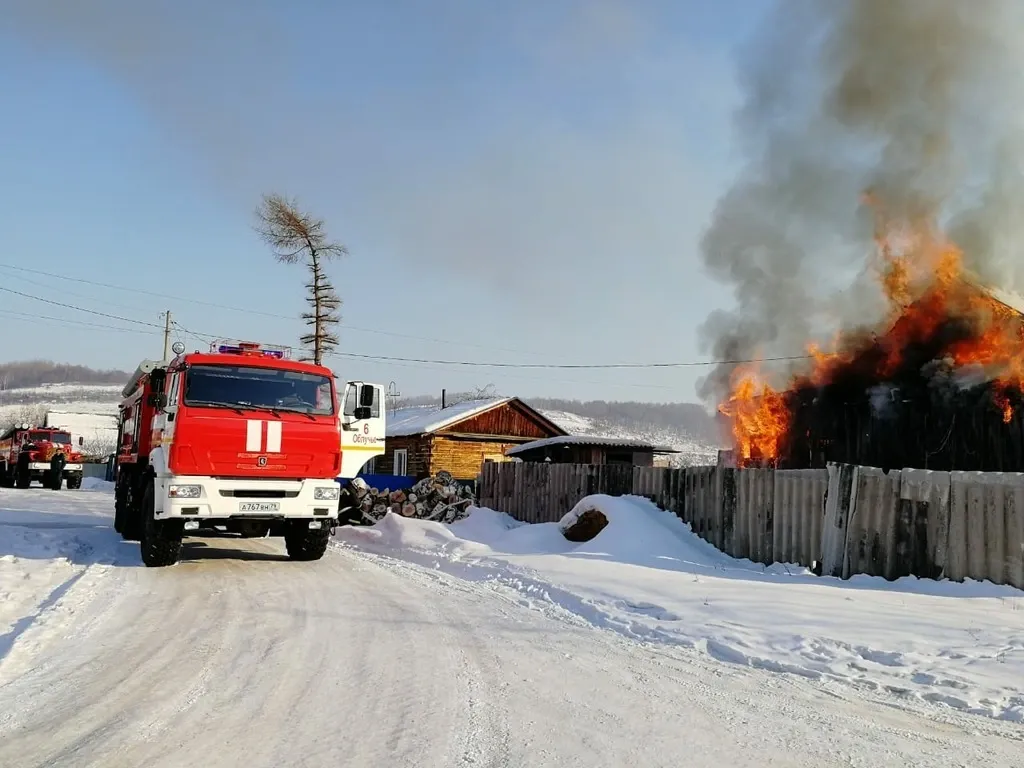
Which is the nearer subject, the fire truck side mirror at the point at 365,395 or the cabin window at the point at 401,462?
the fire truck side mirror at the point at 365,395

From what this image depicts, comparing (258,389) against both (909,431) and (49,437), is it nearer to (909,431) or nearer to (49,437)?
(909,431)

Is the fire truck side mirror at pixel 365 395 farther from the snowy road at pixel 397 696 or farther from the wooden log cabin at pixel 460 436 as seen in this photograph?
the wooden log cabin at pixel 460 436

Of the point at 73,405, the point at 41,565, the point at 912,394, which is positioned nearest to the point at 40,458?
the point at 41,565

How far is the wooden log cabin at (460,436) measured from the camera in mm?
34969

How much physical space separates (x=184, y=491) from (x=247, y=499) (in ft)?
2.67

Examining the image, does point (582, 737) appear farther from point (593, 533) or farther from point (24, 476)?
point (24, 476)

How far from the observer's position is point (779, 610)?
25.4ft

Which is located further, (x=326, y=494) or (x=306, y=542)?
(x=306, y=542)

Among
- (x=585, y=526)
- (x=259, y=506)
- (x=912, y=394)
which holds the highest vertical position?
(x=912, y=394)

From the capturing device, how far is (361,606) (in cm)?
816

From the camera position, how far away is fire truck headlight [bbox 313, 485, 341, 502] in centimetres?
1091

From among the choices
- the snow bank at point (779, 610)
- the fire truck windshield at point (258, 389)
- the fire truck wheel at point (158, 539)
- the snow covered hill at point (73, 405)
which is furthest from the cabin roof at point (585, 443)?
the snow covered hill at point (73, 405)

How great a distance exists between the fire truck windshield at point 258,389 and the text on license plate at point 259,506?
1344 mm

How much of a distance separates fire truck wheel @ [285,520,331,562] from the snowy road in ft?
9.65
